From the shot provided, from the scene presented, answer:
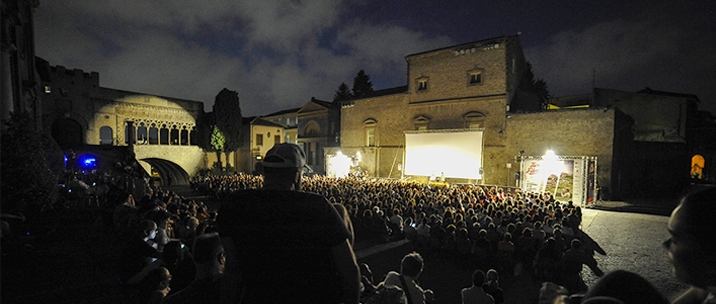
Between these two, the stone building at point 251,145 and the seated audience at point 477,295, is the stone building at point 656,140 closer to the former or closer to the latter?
the seated audience at point 477,295

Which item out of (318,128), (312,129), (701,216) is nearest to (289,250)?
(701,216)

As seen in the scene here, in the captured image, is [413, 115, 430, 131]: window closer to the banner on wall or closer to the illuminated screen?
the banner on wall

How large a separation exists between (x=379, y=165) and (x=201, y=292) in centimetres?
2780

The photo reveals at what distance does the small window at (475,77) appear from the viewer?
24.6 m

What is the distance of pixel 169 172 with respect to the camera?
3491cm

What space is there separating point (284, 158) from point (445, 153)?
2404 centimetres

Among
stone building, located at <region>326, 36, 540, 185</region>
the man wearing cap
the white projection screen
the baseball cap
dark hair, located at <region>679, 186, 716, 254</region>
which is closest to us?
dark hair, located at <region>679, 186, 716, 254</region>

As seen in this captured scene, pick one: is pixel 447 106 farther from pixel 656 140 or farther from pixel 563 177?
pixel 656 140

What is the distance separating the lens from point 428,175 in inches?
995

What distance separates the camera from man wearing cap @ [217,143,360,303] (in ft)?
5.08

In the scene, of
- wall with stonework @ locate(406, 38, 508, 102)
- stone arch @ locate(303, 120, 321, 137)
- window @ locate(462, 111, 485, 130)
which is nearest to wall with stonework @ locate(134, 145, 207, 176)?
stone arch @ locate(303, 120, 321, 137)

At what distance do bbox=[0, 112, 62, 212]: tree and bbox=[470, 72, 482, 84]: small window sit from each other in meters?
25.6

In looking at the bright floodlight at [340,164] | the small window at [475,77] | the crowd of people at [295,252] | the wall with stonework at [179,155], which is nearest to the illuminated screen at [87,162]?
the wall with stonework at [179,155]

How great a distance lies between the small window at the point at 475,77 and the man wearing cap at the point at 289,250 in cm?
2583
